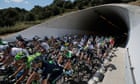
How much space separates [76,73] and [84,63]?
156 cm

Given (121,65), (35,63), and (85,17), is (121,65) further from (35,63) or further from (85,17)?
(85,17)

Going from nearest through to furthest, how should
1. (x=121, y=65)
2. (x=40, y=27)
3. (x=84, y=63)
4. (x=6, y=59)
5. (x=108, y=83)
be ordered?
(x=6, y=59) → (x=108, y=83) → (x=84, y=63) → (x=121, y=65) → (x=40, y=27)

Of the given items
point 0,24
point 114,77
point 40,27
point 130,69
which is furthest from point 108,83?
point 0,24

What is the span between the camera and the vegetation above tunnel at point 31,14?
3746 cm

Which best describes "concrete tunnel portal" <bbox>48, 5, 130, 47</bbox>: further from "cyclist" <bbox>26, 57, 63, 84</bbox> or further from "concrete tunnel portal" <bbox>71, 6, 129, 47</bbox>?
"cyclist" <bbox>26, 57, 63, 84</bbox>

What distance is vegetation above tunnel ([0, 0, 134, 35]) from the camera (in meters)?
37.5

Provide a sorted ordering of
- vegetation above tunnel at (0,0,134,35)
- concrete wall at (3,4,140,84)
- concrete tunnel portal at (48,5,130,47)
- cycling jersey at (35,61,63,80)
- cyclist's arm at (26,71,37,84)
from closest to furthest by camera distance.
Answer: cyclist's arm at (26,71,37,84) < cycling jersey at (35,61,63,80) < concrete wall at (3,4,140,84) < concrete tunnel portal at (48,5,130,47) < vegetation above tunnel at (0,0,134,35)

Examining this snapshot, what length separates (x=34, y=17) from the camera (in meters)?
51.9

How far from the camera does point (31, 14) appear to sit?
51969mm

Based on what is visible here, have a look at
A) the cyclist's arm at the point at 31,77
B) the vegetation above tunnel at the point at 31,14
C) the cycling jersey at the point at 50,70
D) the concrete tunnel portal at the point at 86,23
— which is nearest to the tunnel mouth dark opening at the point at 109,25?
the concrete tunnel portal at the point at 86,23

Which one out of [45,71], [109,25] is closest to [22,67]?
[45,71]

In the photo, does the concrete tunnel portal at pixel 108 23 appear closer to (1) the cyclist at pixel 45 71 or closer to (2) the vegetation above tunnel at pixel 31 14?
(2) the vegetation above tunnel at pixel 31 14

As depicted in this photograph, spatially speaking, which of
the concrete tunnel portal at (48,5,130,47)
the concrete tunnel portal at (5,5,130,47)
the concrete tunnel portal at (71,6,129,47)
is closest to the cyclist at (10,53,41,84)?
the concrete tunnel portal at (5,5,130,47)

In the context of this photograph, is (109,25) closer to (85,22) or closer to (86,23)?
(86,23)
